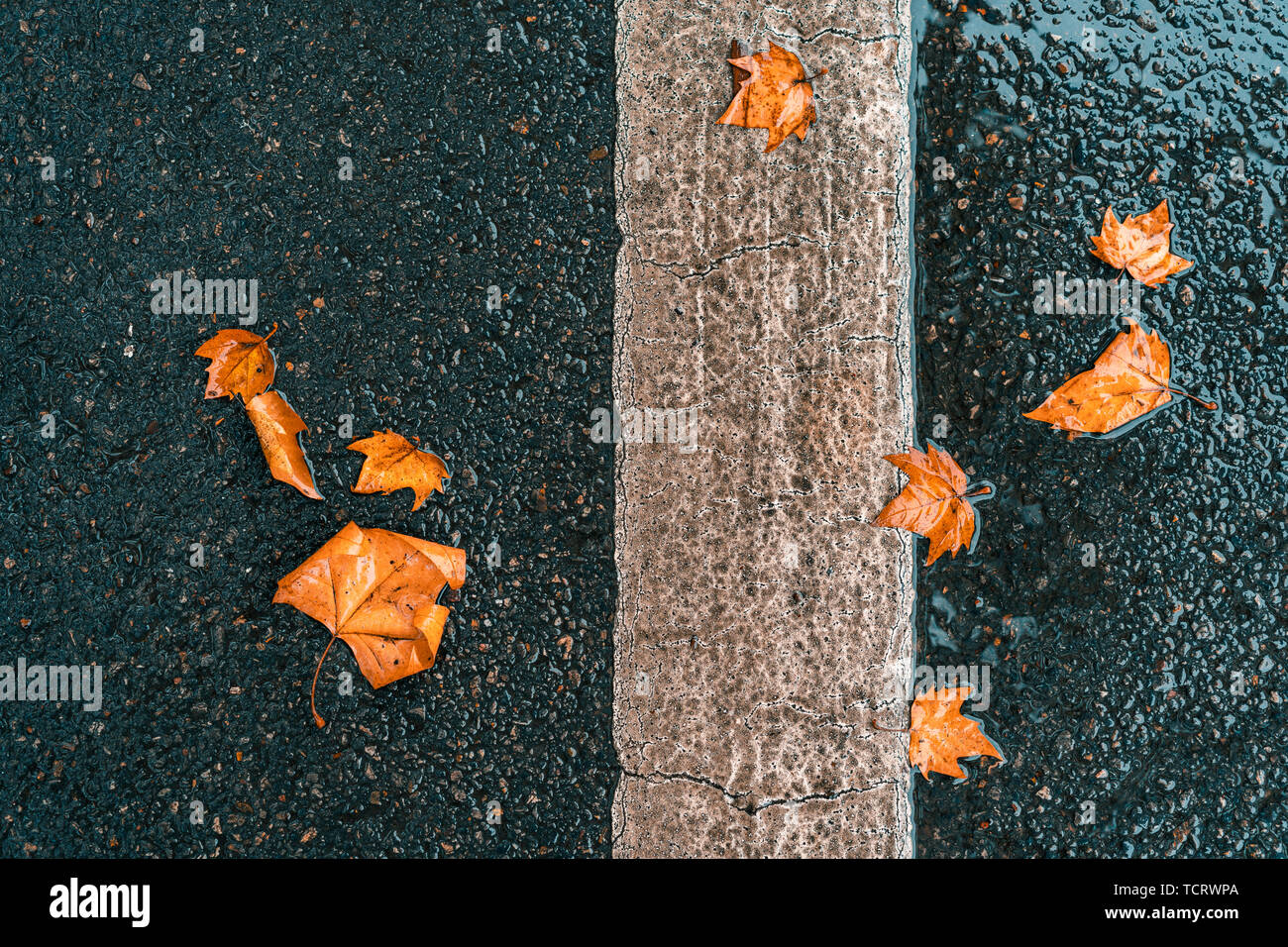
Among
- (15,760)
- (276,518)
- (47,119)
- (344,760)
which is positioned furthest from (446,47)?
(15,760)

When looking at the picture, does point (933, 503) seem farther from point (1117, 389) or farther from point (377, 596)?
point (377, 596)

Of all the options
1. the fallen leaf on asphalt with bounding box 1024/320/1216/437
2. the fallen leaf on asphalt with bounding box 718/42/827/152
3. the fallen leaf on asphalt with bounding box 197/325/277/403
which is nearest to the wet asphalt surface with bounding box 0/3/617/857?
the fallen leaf on asphalt with bounding box 197/325/277/403

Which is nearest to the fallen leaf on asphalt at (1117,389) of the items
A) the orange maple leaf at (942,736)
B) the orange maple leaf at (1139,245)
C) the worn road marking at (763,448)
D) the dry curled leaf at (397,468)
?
the orange maple leaf at (1139,245)

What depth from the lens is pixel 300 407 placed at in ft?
7.50

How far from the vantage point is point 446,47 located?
230 cm

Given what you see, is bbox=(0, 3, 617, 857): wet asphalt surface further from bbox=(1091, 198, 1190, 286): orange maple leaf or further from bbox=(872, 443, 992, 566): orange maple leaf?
bbox=(1091, 198, 1190, 286): orange maple leaf

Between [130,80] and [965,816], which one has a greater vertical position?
[130,80]

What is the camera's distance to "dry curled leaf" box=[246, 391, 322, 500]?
2.25 metres

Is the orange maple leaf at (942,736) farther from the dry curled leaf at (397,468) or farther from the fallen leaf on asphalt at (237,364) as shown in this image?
the fallen leaf on asphalt at (237,364)

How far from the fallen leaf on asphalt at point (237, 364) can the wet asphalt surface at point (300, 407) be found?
33mm

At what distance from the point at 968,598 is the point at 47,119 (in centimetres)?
272

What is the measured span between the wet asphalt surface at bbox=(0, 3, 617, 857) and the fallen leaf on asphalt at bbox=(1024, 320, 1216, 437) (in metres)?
1.19

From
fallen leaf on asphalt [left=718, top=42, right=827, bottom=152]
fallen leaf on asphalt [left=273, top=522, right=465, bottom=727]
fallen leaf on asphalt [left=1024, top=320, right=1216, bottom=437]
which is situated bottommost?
fallen leaf on asphalt [left=273, top=522, right=465, bottom=727]
